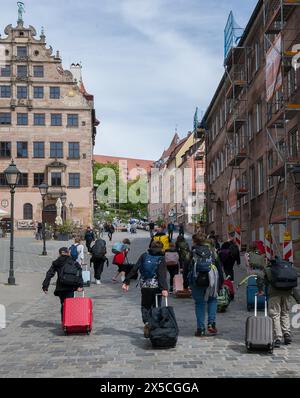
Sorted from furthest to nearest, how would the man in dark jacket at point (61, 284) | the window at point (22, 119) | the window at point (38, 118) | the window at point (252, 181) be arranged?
the window at point (38, 118)
the window at point (22, 119)
the window at point (252, 181)
the man in dark jacket at point (61, 284)

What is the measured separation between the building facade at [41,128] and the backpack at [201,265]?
2129 inches

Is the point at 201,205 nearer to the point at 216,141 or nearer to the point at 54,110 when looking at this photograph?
the point at 54,110

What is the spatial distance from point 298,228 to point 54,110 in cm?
4390

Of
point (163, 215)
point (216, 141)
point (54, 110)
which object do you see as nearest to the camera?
point (216, 141)

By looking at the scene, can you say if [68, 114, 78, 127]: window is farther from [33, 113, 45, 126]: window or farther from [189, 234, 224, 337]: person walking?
[189, 234, 224, 337]: person walking

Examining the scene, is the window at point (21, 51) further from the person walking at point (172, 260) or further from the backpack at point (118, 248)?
the person walking at point (172, 260)

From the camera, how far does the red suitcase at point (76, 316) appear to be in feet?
37.6

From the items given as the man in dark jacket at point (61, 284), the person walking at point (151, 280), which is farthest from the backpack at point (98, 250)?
the person walking at point (151, 280)

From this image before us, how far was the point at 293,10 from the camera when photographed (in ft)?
80.8

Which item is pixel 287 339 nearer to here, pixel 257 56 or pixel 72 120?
pixel 257 56

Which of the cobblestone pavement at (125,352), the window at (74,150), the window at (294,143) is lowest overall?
the cobblestone pavement at (125,352)

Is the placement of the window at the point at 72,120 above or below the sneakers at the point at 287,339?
above
